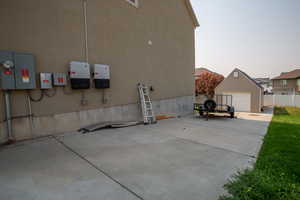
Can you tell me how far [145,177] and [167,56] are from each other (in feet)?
23.4

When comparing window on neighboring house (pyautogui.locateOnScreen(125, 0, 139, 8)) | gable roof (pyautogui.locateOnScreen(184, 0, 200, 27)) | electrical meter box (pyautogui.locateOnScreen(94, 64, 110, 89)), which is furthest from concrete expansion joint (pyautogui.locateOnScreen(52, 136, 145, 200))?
gable roof (pyautogui.locateOnScreen(184, 0, 200, 27))

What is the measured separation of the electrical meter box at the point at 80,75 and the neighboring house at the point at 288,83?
102ft

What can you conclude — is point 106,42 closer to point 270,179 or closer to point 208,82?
point 270,179

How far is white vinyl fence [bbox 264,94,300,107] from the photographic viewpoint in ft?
51.8

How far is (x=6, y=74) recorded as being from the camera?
11.0 feet

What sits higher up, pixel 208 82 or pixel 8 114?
pixel 208 82

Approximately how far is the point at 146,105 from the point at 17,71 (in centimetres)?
428

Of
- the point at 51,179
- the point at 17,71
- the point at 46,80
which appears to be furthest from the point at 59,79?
the point at 51,179

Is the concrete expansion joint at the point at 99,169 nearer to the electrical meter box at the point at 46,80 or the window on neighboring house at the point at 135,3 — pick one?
the electrical meter box at the point at 46,80

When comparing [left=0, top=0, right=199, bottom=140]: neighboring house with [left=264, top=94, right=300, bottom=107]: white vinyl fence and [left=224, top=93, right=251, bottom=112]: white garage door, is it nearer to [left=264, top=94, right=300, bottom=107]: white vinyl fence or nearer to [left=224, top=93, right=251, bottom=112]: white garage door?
[left=224, top=93, right=251, bottom=112]: white garage door

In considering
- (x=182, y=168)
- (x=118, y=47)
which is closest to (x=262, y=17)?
(x=118, y=47)

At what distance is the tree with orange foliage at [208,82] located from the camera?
21.0 m

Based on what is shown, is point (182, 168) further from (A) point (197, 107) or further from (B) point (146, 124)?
(A) point (197, 107)

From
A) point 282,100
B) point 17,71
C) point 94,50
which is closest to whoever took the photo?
point 17,71
